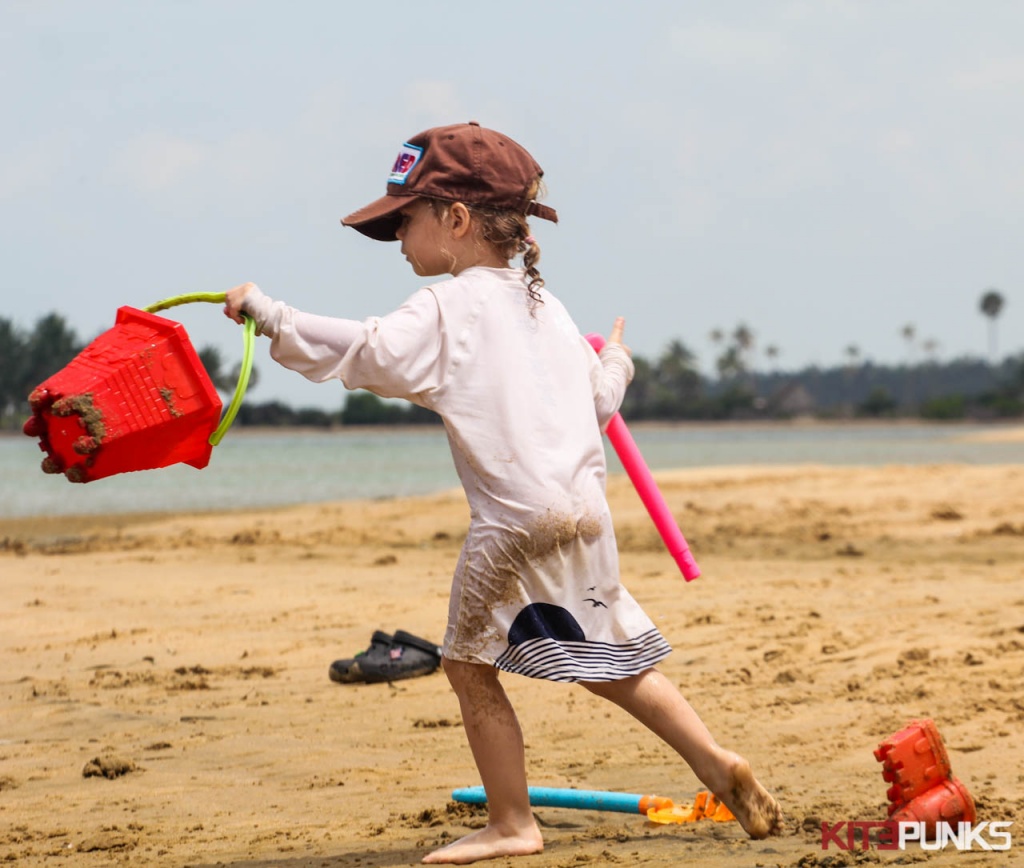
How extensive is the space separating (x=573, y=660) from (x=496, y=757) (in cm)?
30

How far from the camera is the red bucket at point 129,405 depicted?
252 cm

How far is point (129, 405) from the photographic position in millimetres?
2572

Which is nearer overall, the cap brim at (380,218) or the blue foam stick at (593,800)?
the cap brim at (380,218)

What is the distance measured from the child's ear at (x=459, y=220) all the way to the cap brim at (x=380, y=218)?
0.32 ft

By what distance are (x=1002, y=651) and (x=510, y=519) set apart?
2983 millimetres

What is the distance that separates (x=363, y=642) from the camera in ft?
18.6

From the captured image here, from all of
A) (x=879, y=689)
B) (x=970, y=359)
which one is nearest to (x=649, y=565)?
(x=879, y=689)

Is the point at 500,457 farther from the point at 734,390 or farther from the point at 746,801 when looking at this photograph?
the point at 734,390

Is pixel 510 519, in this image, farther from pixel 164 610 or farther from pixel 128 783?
pixel 164 610


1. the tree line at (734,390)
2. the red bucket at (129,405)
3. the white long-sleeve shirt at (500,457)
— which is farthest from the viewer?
the tree line at (734,390)

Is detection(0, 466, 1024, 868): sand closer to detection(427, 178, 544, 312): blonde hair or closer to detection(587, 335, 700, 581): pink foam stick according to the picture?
detection(587, 335, 700, 581): pink foam stick

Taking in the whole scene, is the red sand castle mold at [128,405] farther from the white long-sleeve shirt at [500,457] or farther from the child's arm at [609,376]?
the child's arm at [609,376]

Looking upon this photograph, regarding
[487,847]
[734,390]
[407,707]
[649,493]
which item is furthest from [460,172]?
[734,390]

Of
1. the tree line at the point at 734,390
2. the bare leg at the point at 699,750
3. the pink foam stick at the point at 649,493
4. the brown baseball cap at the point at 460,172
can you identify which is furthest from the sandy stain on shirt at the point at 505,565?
the tree line at the point at 734,390
